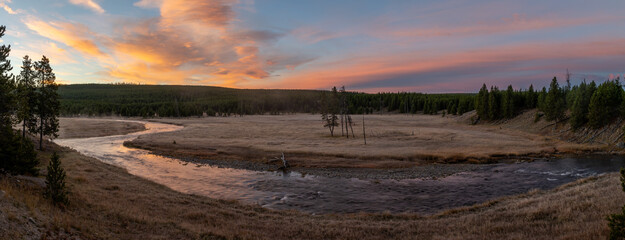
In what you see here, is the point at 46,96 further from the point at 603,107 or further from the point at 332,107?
the point at 603,107

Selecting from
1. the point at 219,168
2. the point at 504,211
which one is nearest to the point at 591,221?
the point at 504,211

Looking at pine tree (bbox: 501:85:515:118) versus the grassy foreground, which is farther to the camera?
pine tree (bbox: 501:85:515:118)

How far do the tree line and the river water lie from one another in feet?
68.5

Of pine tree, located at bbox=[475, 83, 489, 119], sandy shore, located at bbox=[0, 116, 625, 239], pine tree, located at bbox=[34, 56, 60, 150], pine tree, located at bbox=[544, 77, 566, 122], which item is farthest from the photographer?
pine tree, located at bbox=[475, 83, 489, 119]

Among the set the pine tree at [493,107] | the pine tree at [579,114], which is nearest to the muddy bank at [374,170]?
the pine tree at [579,114]

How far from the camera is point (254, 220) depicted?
16203mm

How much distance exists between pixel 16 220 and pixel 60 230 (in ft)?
4.11

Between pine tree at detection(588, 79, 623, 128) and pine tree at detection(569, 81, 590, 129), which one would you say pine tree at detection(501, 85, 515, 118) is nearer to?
pine tree at detection(569, 81, 590, 129)

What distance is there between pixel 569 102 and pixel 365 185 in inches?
3106

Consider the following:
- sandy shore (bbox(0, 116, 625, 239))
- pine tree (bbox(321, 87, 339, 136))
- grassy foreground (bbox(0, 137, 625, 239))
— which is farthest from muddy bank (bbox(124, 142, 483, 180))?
pine tree (bbox(321, 87, 339, 136))

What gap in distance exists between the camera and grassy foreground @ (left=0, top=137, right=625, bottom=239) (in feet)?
37.1

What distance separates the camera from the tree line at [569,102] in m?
55.0

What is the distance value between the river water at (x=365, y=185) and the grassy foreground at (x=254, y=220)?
11.9 feet

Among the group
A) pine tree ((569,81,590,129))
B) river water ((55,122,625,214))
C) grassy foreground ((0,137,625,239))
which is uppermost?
pine tree ((569,81,590,129))
